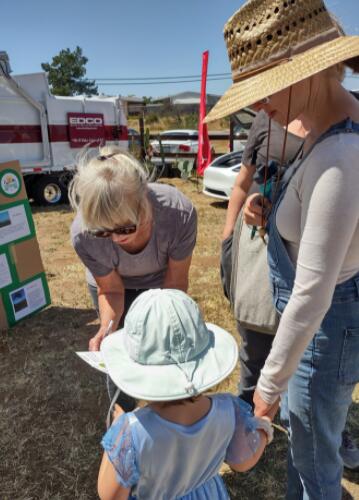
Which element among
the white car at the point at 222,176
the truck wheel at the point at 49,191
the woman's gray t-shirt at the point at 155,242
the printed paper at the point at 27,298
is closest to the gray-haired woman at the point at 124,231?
the woman's gray t-shirt at the point at 155,242

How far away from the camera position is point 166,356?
1013 mm

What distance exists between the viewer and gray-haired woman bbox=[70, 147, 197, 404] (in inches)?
54.7

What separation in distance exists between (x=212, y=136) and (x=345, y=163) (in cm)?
1871

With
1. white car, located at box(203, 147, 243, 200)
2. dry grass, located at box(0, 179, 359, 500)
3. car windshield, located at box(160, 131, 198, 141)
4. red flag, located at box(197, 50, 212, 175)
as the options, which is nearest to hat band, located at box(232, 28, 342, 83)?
dry grass, located at box(0, 179, 359, 500)

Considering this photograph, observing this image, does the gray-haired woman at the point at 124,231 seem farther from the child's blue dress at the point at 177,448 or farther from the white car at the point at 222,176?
the white car at the point at 222,176

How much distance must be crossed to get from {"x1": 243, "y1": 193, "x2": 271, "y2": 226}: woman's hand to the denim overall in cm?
20

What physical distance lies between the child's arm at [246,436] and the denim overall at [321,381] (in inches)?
4.8

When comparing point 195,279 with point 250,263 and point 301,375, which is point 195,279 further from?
point 301,375

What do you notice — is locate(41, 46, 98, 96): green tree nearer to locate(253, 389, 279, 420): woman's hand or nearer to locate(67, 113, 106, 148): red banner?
locate(67, 113, 106, 148): red banner

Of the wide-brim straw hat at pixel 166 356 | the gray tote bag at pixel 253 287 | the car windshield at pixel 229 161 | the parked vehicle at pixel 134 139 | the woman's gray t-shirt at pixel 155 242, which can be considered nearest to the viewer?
the wide-brim straw hat at pixel 166 356

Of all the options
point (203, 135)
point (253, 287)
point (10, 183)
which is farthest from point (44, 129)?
point (253, 287)

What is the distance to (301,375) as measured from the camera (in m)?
1.19

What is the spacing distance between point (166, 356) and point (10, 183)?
8.64 feet

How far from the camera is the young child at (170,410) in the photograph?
1012mm
